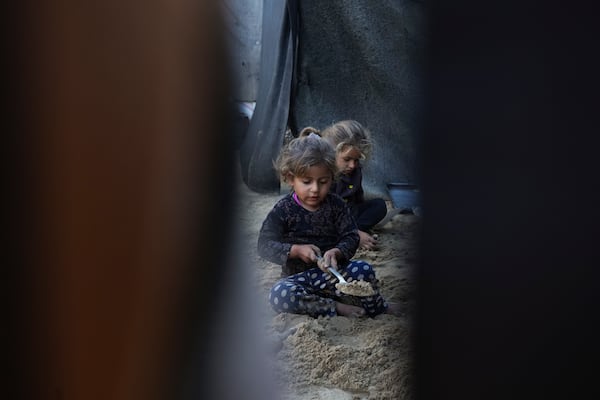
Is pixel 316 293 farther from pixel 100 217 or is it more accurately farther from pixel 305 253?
pixel 100 217

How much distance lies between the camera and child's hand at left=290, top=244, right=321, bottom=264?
2523 mm

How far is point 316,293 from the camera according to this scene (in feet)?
8.55

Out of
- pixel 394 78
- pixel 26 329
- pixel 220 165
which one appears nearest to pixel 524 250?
pixel 220 165

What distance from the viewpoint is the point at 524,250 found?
51 cm

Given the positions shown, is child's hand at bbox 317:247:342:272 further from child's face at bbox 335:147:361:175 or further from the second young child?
child's face at bbox 335:147:361:175

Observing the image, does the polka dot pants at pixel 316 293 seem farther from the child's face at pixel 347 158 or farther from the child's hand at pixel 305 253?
the child's face at pixel 347 158

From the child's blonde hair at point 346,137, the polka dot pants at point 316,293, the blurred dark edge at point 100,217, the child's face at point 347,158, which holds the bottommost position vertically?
the polka dot pants at point 316,293

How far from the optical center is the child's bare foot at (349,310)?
99.7 inches

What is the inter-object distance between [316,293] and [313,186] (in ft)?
1.27

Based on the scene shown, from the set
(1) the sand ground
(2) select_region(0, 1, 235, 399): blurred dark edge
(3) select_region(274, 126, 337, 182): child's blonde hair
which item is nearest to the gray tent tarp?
(3) select_region(274, 126, 337, 182): child's blonde hair

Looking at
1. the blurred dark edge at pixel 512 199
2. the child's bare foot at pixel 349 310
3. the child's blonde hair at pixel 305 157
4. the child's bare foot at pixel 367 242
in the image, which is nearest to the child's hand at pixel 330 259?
the child's bare foot at pixel 349 310

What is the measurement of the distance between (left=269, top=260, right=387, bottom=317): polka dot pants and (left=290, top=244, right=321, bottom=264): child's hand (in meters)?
0.09

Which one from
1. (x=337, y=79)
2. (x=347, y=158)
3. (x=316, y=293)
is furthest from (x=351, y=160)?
(x=337, y=79)

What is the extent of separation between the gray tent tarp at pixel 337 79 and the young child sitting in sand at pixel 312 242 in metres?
1.60
